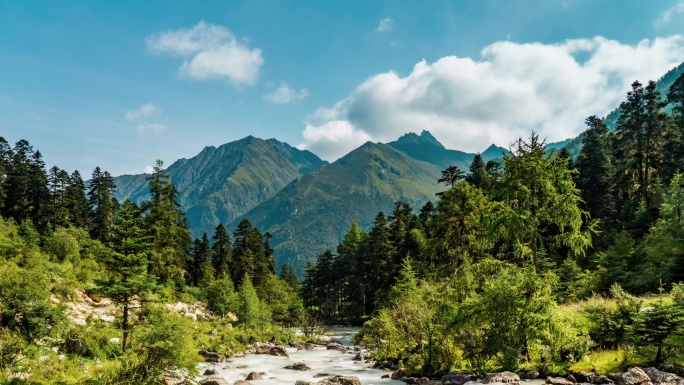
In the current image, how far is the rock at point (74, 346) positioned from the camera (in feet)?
74.0

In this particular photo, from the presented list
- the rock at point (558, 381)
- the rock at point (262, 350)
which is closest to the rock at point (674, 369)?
the rock at point (558, 381)

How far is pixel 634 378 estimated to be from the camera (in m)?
15.1

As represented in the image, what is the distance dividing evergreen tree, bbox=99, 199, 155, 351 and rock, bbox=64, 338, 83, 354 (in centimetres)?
243

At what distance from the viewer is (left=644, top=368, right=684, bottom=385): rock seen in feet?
47.4

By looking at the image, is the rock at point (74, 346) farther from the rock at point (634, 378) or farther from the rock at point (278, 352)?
the rock at point (634, 378)

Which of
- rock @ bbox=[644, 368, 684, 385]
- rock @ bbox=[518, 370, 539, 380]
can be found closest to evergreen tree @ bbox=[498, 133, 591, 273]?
rock @ bbox=[518, 370, 539, 380]

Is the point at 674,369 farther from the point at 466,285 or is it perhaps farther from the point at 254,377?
the point at 254,377

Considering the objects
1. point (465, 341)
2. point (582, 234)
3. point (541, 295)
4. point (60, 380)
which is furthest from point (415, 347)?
point (60, 380)

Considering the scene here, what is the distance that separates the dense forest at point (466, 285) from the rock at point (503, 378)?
5.48 ft

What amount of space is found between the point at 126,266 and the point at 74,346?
17.9 feet

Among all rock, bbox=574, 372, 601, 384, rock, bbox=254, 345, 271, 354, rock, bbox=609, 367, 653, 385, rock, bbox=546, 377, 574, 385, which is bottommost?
rock, bbox=254, 345, 271, 354

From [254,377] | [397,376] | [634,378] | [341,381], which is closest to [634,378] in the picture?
[634,378]

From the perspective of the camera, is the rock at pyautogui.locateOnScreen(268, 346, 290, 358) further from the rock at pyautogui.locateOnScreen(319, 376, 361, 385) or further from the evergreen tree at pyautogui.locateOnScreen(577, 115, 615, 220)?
the evergreen tree at pyautogui.locateOnScreen(577, 115, 615, 220)

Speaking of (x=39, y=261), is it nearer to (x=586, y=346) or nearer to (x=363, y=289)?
(x=586, y=346)
